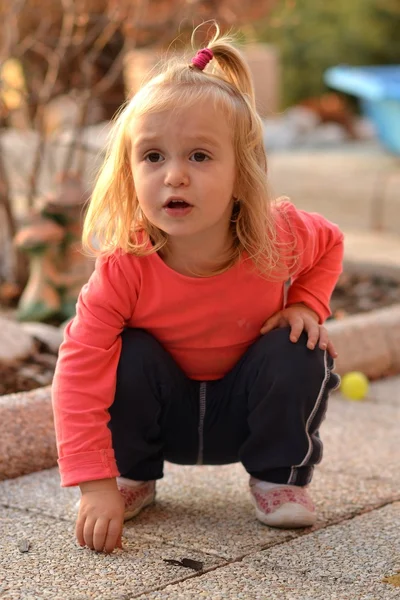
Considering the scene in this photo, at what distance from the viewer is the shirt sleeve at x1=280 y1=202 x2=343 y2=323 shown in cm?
242

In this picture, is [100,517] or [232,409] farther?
[232,409]

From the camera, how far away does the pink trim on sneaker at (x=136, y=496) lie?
7.73 ft

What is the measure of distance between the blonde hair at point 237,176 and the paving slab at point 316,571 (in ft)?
2.02

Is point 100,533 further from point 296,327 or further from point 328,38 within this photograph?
point 328,38

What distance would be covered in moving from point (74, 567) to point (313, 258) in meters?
0.91

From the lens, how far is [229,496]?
252 centimetres

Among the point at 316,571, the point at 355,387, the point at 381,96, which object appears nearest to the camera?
the point at 316,571

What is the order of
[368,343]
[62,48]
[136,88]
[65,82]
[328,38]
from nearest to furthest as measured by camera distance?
[136,88] → [368,343] → [62,48] → [65,82] → [328,38]

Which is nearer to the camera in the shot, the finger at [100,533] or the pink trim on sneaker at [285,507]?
the finger at [100,533]

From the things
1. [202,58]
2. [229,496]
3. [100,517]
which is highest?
[202,58]

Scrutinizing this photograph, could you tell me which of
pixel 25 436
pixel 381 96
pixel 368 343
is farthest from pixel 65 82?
pixel 25 436

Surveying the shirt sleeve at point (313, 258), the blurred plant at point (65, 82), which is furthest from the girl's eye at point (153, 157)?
the blurred plant at point (65, 82)

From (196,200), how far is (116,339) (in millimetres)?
363

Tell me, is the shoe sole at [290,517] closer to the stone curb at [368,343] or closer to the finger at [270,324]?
the finger at [270,324]
